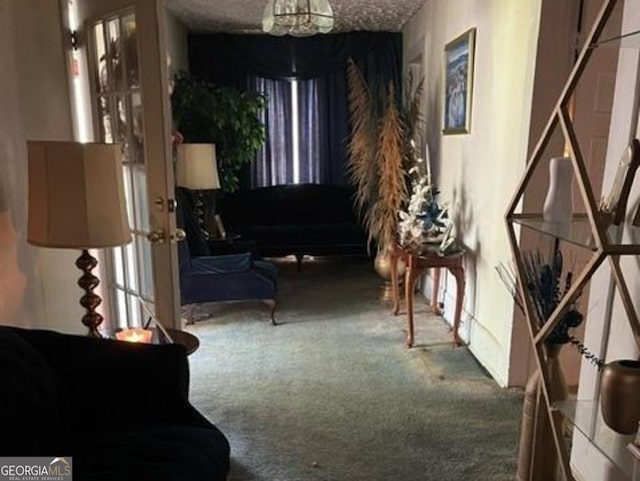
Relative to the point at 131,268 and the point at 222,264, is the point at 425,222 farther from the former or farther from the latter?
the point at 131,268

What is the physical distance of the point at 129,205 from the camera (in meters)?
2.63

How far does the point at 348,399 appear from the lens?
274 centimetres

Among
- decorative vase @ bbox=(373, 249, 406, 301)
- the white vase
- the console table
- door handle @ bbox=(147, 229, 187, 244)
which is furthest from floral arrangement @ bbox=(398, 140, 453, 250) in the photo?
door handle @ bbox=(147, 229, 187, 244)

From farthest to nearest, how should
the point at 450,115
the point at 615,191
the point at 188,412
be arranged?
the point at 450,115, the point at 188,412, the point at 615,191

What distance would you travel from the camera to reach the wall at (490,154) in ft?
8.73

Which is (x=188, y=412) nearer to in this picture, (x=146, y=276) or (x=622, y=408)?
(x=146, y=276)

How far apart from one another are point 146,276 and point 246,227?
10.4 ft

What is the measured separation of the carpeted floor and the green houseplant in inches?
70.1

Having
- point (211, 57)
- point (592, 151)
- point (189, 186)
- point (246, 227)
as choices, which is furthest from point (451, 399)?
point (211, 57)

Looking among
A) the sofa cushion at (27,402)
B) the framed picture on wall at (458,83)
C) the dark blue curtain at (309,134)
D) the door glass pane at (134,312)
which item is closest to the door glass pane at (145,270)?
A: the door glass pane at (134,312)

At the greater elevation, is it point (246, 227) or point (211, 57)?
point (211, 57)

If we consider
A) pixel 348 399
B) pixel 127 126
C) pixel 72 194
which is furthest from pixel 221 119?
pixel 72 194

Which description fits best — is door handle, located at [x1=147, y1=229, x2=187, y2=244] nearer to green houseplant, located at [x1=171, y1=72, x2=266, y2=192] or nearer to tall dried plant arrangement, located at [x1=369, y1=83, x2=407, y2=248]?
tall dried plant arrangement, located at [x1=369, y1=83, x2=407, y2=248]

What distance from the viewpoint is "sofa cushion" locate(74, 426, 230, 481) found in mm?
1391
